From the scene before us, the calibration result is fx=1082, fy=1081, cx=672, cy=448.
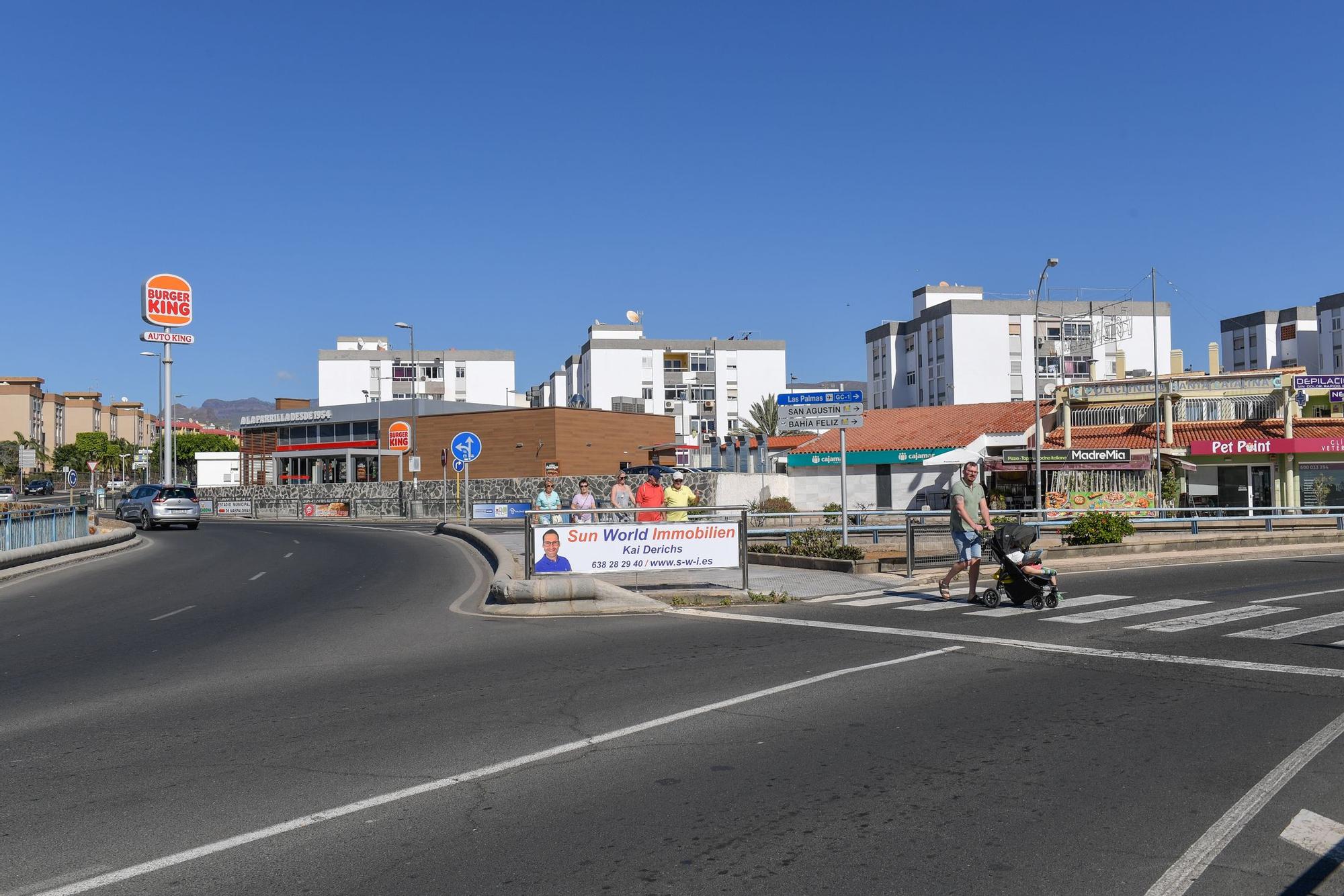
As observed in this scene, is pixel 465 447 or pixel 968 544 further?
pixel 465 447

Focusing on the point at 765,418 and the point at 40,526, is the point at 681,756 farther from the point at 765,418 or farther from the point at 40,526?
the point at 765,418

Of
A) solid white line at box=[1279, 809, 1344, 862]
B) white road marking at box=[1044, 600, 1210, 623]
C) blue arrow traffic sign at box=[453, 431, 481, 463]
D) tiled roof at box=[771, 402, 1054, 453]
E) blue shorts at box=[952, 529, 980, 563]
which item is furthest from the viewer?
tiled roof at box=[771, 402, 1054, 453]

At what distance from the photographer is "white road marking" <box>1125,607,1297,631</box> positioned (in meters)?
12.2

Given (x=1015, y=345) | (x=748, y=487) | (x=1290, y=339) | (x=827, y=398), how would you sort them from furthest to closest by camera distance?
(x=1290, y=339) < (x=1015, y=345) < (x=748, y=487) < (x=827, y=398)

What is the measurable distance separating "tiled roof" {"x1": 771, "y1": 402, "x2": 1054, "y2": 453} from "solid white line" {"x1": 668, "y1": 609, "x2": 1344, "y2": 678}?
37.1m

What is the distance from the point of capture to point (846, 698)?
852 centimetres

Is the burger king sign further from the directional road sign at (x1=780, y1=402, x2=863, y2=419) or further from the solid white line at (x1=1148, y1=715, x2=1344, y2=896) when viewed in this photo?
the solid white line at (x1=1148, y1=715, x2=1344, y2=896)

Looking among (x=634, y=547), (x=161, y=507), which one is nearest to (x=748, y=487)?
(x=161, y=507)

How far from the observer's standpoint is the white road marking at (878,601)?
49.0 feet

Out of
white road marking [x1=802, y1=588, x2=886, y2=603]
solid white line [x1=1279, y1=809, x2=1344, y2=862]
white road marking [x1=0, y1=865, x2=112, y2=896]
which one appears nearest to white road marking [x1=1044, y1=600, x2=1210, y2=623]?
white road marking [x1=802, y1=588, x2=886, y2=603]

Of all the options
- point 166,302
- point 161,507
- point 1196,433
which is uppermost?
point 166,302

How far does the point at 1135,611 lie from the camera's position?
13.6m

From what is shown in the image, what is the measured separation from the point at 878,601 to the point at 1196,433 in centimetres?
3264

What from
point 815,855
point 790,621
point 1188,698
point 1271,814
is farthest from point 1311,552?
point 815,855
